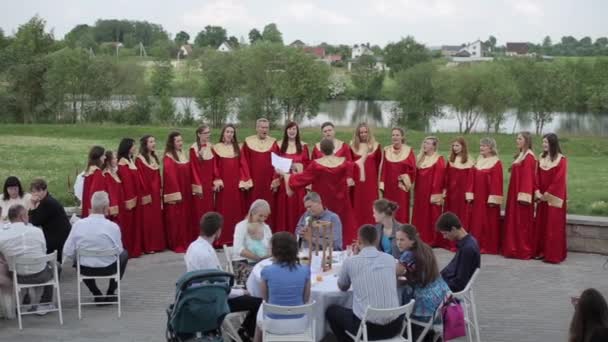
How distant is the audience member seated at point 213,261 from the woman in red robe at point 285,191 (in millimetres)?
4622

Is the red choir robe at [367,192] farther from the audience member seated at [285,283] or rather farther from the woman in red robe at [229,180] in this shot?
the audience member seated at [285,283]

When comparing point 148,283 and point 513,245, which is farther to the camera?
point 513,245

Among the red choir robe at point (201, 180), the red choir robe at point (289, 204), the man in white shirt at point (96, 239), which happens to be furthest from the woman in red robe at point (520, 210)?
the man in white shirt at point (96, 239)

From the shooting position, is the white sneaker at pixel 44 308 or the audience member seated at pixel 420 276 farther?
the white sneaker at pixel 44 308

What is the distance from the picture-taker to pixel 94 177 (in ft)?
37.1

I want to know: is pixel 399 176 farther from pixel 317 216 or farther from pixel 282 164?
pixel 317 216

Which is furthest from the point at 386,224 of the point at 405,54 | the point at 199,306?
the point at 405,54

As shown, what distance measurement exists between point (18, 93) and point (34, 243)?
33.1 m

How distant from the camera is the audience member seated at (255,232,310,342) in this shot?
688 cm

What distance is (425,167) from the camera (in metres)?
12.7

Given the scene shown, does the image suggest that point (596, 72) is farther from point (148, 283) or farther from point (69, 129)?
point (148, 283)

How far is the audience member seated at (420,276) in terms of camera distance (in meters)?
7.32

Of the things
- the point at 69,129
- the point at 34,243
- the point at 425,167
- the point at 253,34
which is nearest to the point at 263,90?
the point at 69,129

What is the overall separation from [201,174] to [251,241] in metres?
4.04
